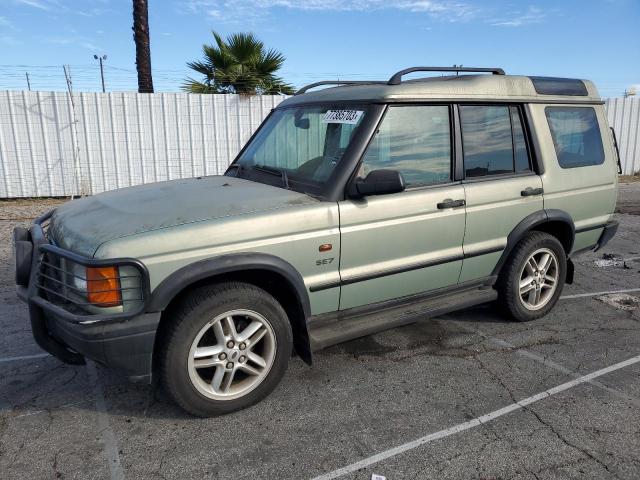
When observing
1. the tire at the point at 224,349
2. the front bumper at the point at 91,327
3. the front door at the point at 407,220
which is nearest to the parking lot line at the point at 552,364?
the front door at the point at 407,220

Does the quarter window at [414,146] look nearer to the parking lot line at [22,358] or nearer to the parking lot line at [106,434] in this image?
the parking lot line at [106,434]

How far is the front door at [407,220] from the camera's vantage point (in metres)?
3.35

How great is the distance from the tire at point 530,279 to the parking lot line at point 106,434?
3.26m

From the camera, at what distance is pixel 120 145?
37.0 feet

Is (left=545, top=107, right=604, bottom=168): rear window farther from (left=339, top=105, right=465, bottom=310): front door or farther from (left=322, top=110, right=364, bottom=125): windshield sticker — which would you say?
(left=322, top=110, right=364, bottom=125): windshield sticker

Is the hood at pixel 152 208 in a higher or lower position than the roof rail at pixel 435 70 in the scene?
lower

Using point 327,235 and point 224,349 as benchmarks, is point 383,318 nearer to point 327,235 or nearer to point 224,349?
point 327,235

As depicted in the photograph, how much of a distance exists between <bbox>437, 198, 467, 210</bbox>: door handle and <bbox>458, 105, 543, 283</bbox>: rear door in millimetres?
87

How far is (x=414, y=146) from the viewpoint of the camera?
144 inches

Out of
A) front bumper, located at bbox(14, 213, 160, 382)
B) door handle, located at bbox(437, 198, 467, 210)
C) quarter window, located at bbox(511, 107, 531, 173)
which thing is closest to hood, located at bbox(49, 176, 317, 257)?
front bumper, located at bbox(14, 213, 160, 382)

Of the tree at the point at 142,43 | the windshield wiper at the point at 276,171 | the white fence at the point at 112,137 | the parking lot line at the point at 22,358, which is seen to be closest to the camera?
the windshield wiper at the point at 276,171

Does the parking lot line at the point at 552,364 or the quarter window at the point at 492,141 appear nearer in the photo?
the parking lot line at the point at 552,364

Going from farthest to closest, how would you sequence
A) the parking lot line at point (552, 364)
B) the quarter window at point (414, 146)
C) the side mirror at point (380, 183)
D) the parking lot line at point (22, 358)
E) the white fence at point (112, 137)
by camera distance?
the white fence at point (112, 137) → the parking lot line at point (22, 358) → the quarter window at point (414, 146) → the parking lot line at point (552, 364) → the side mirror at point (380, 183)

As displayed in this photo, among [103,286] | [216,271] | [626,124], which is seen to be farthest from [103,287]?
[626,124]
